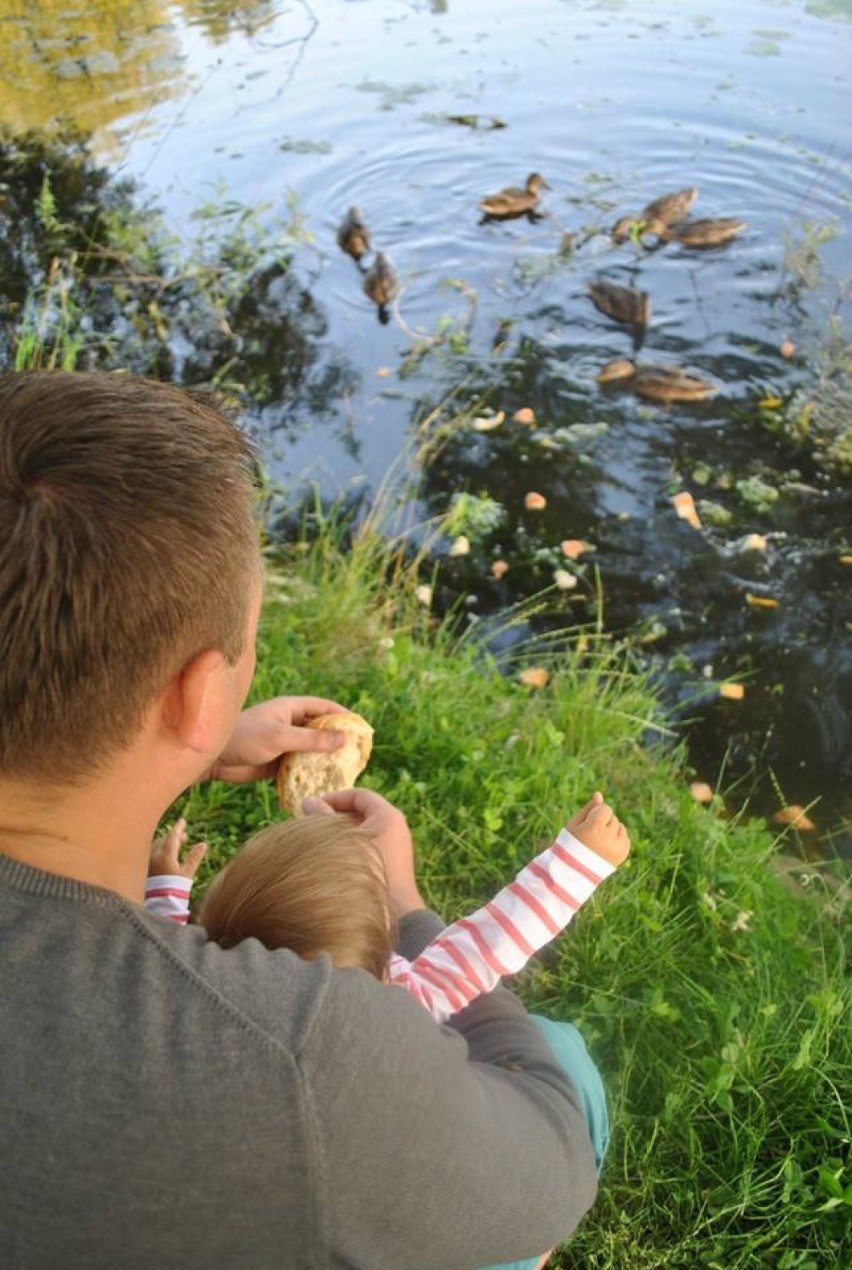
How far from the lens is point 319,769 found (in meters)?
2.55

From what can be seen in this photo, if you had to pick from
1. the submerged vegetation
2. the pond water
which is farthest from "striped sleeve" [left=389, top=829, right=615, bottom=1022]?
the submerged vegetation

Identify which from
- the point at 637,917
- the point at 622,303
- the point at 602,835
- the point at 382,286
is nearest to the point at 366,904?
the point at 602,835

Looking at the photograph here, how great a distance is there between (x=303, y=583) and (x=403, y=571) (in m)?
0.67

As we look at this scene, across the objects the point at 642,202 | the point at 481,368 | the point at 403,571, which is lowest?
the point at 403,571

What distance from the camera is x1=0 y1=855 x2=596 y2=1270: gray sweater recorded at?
113cm

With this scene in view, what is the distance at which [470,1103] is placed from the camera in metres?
1.32

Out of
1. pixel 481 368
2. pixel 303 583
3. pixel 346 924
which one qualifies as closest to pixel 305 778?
pixel 346 924

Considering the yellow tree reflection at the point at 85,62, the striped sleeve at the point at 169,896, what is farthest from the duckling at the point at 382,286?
the striped sleeve at the point at 169,896

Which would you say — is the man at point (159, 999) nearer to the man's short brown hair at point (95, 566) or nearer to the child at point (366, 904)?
the man's short brown hair at point (95, 566)

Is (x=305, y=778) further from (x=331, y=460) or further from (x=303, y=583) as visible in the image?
(x=331, y=460)

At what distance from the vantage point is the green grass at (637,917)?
2.35 meters

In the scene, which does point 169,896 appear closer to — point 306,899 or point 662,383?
point 306,899

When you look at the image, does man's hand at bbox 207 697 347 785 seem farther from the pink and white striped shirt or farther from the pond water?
the pond water

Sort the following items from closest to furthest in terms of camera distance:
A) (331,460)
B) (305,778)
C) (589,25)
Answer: (305,778)
(331,460)
(589,25)
